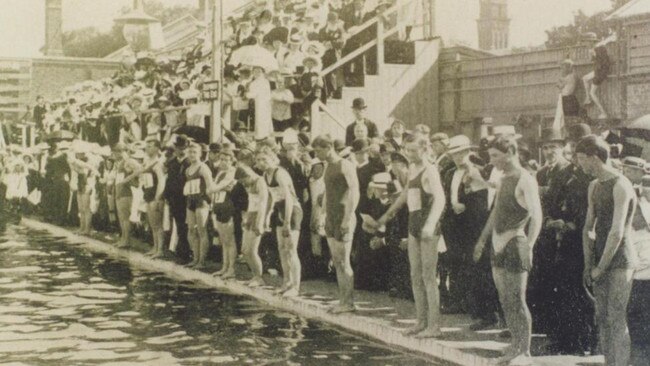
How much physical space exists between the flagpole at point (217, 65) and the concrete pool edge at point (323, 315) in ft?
8.02

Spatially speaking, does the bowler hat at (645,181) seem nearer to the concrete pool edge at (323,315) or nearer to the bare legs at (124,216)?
the concrete pool edge at (323,315)

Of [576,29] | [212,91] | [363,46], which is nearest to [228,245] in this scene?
[212,91]

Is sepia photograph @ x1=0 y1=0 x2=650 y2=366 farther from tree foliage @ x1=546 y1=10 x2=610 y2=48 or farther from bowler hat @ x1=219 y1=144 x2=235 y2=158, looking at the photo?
tree foliage @ x1=546 y1=10 x2=610 y2=48

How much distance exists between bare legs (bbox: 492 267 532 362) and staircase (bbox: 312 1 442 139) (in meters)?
9.90

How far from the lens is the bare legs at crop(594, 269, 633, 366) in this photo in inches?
288

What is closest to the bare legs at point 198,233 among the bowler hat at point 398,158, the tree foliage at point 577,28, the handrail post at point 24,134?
the bowler hat at point 398,158

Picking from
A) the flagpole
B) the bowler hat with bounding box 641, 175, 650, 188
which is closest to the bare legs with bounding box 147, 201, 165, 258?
the flagpole

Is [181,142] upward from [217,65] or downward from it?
downward

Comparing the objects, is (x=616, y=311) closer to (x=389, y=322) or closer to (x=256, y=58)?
(x=389, y=322)

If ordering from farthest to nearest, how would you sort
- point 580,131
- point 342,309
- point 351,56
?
point 351,56, point 342,309, point 580,131

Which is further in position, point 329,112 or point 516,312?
point 329,112

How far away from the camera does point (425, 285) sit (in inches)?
381

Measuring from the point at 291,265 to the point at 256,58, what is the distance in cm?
692

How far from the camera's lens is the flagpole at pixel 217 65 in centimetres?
1677
